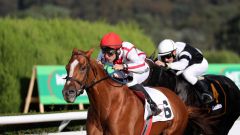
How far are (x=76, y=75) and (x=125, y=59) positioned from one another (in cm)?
100

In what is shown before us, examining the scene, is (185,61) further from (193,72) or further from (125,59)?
(125,59)

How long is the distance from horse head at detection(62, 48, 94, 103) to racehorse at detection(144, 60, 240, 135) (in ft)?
6.33

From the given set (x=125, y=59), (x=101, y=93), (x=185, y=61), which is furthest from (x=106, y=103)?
(x=185, y=61)

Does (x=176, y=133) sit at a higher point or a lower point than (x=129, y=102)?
lower

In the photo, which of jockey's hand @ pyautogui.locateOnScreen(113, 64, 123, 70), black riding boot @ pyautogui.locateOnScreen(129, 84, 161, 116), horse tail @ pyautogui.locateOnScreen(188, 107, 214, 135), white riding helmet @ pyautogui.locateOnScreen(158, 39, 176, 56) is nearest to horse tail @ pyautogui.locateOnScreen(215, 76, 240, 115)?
horse tail @ pyautogui.locateOnScreen(188, 107, 214, 135)

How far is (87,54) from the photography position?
6230 mm

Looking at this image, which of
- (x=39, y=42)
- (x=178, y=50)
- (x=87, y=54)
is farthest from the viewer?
(x=39, y=42)

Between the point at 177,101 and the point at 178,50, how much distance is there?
1018mm

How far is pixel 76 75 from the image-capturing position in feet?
19.8

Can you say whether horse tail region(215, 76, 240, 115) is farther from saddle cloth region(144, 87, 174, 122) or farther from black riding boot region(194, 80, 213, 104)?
saddle cloth region(144, 87, 174, 122)

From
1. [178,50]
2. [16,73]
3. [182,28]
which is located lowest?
[182,28]

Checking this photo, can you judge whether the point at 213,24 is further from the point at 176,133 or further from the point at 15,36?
the point at 176,133

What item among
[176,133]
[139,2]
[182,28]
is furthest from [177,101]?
[139,2]

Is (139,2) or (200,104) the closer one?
(200,104)
